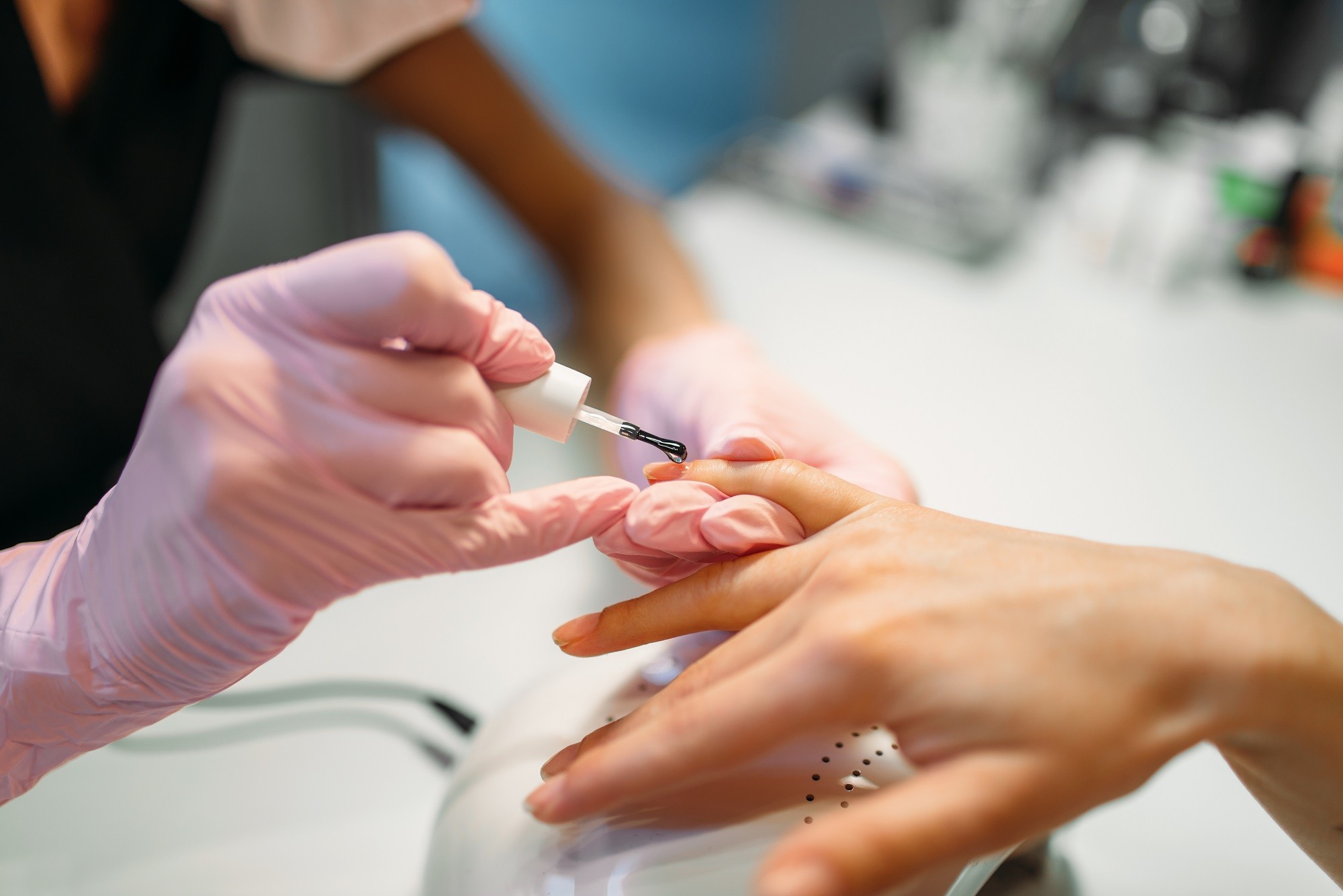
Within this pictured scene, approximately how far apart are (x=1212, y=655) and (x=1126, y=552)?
0.07 meters

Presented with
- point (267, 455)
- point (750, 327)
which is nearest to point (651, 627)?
point (267, 455)

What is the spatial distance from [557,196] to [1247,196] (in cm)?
94

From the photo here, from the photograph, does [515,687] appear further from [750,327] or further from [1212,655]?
[750,327]

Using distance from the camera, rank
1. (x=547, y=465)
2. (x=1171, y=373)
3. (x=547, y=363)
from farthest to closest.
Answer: (x=1171, y=373) < (x=547, y=465) < (x=547, y=363)

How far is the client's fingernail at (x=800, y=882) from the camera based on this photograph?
12.8 inches

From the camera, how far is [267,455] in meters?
0.40

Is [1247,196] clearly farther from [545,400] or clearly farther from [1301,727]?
[545,400]

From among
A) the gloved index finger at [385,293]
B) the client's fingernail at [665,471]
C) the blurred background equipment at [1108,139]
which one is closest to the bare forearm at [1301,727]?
the client's fingernail at [665,471]

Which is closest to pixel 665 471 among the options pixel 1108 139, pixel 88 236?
pixel 88 236

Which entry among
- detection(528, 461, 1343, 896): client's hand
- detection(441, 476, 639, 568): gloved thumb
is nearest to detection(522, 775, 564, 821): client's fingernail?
detection(528, 461, 1343, 896): client's hand

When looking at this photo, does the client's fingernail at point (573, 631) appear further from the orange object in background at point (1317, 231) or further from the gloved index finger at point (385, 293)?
the orange object in background at point (1317, 231)

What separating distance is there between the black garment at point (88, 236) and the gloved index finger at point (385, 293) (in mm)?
479

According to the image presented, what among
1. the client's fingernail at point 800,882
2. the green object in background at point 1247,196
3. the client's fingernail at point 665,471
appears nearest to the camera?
the client's fingernail at point 800,882

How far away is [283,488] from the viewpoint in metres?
0.41
